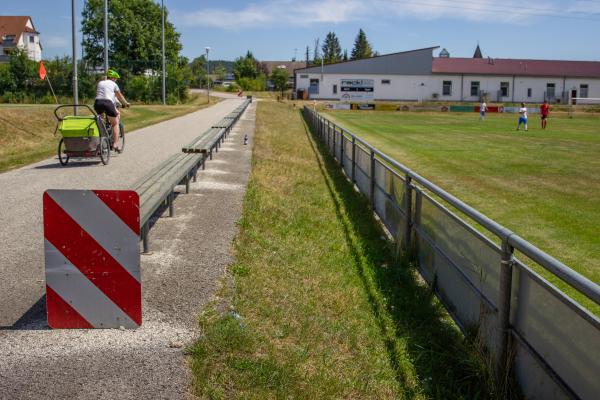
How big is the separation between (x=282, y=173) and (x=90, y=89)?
173 feet

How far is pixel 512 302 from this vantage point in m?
4.60

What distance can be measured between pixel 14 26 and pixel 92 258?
12507cm

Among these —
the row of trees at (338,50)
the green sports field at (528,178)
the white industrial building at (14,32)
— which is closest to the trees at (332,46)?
the row of trees at (338,50)

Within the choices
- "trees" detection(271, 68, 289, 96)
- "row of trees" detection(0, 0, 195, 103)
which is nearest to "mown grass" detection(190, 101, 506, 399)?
"row of trees" detection(0, 0, 195, 103)

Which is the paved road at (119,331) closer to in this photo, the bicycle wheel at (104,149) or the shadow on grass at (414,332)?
the shadow on grass at (414,332)

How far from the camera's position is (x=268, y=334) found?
5215 millimetres

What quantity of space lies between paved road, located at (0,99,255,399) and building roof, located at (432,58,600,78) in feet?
272

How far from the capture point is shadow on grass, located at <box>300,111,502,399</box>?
4914mm

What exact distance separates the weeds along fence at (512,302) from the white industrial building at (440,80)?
82.5 meters

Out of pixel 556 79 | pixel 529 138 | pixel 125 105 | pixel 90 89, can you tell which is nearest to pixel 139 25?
pixel 90 89

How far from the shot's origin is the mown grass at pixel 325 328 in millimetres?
4535

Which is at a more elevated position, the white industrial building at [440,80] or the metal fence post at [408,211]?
the white industrial building at [440,80]

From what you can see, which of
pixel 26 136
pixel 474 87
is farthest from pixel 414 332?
pixel 474 87

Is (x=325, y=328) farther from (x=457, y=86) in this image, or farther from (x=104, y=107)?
(x=457, y=86)
